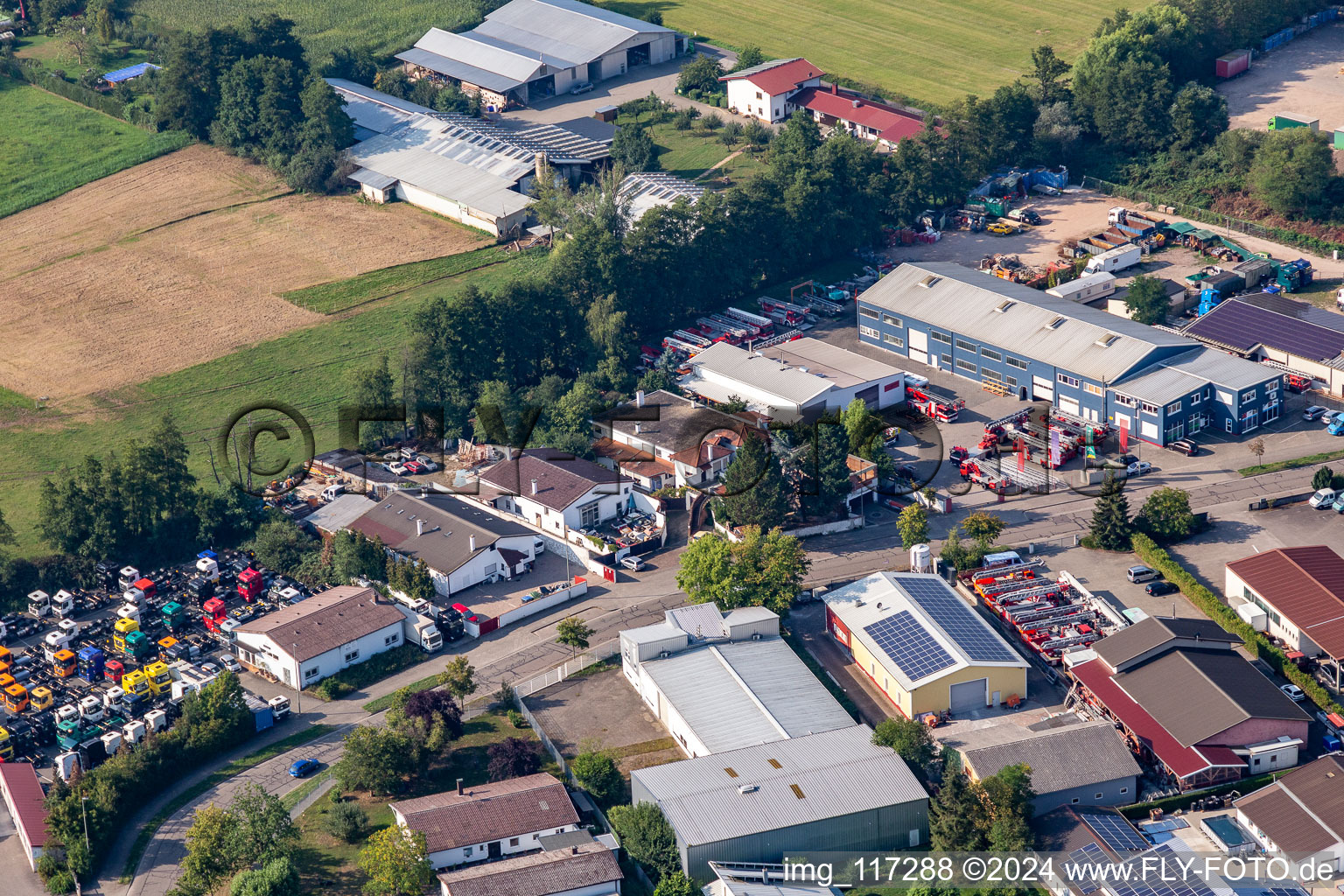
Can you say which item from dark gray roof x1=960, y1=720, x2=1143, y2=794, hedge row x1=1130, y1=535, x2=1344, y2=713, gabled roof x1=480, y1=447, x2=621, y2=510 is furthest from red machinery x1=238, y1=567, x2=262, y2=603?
hedge row x1=1130, y1=535, x2=1344, y2=713

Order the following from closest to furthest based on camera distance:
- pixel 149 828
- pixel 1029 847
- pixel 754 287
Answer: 1. pixel 1029 847
2. pixel 149 828
3. pixel 754 287

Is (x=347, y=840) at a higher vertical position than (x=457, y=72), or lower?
lower

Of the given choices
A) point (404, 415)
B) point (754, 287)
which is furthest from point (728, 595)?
point (754, 287)

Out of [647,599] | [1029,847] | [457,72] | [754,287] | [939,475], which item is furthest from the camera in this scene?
[457,72]

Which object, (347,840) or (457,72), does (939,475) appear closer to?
(347,840)

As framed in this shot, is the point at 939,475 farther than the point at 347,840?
Yes

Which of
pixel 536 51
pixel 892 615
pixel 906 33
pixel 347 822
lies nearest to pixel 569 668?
pixel 347 822

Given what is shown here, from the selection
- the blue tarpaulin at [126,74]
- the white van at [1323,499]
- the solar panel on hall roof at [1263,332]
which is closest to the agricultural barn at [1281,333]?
the solar panel on hall roof at [1263,332]
